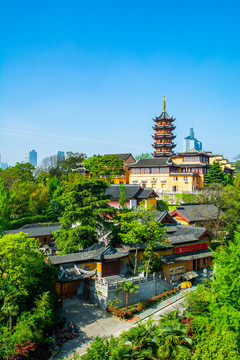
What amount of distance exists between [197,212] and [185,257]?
9.02 meters

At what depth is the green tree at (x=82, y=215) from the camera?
20830 millimetres

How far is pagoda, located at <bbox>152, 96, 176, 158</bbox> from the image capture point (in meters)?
57.3

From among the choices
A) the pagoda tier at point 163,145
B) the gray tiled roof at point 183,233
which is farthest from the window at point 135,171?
the gray tiled roof at point 183,233

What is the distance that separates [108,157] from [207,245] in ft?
81.5

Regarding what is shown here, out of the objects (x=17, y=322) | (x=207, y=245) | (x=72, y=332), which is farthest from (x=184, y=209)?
(x=17, y=322)

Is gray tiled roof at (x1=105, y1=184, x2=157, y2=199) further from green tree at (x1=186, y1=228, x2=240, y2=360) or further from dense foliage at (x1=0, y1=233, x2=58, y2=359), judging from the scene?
dense foliage at (x1=0, y1=233, x2=58, y2=359)

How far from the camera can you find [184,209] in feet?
100

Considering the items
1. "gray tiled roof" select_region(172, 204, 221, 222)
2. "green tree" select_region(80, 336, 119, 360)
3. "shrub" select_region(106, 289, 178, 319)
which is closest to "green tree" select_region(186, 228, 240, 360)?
"green tree" select_region(80, 336, 119, 360)

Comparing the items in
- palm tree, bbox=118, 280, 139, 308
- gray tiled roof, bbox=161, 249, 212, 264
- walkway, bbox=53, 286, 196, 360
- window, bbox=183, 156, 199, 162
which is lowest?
walkway, bbox=53, 286, 196, 360

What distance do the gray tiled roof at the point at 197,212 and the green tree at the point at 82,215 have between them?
34.5 feet

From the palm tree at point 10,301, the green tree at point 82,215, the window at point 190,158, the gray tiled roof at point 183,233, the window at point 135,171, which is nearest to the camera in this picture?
the palm tree at point 10,301

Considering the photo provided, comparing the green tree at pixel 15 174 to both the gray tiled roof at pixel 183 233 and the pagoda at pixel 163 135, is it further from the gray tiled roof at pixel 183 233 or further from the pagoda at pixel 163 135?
the pagoda at pixel 163 135

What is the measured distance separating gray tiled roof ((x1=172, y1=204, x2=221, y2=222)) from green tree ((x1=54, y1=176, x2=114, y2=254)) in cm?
1050

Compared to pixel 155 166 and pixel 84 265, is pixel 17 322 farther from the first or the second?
pixel 155 166
